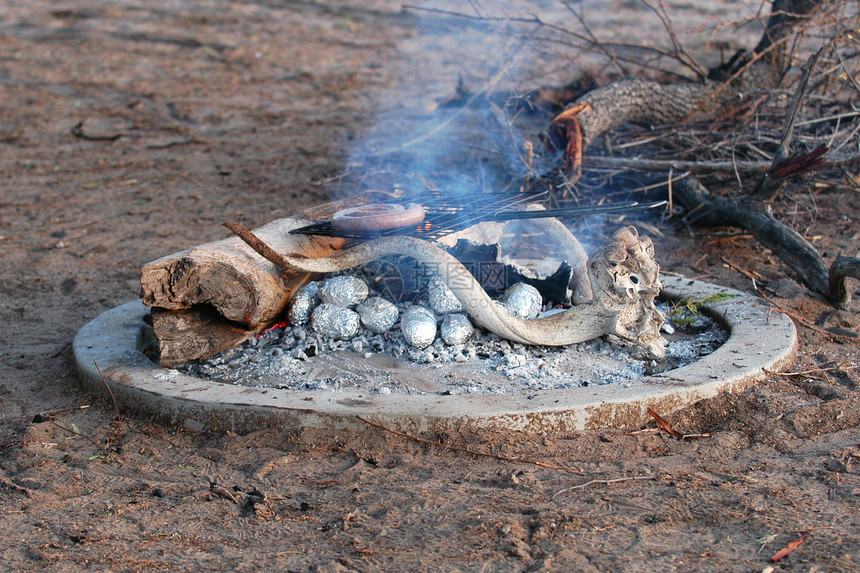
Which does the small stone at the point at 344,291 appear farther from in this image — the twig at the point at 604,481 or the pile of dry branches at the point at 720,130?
the pile of dry branches at the point at 720,130

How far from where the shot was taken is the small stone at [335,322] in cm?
364

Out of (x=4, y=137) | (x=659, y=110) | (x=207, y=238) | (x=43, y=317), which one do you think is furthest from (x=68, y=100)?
(x=659, y=110)

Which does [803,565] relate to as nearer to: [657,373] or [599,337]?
[657,373]

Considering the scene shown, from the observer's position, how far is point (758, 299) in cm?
414

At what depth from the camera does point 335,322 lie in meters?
3.64

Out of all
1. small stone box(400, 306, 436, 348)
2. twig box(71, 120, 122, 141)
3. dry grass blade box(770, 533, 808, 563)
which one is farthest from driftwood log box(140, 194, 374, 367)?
twig box(71, 120, 122, 141)

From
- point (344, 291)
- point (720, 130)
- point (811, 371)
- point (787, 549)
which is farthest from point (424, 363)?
point (720, 130)

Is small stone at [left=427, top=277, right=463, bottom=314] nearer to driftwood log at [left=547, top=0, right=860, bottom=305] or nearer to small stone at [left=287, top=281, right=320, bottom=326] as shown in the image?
small stone at [left=287, top=281, right=320, bottom=326]

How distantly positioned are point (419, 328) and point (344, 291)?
1.67 feet

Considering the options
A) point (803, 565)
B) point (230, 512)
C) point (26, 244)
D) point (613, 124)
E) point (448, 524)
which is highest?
point (613, 124)

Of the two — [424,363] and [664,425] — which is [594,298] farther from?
[424,363]

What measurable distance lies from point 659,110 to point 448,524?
5.26 metres

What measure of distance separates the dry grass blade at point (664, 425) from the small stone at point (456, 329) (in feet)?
3.20

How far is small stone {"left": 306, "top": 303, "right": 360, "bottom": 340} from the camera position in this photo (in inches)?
143
